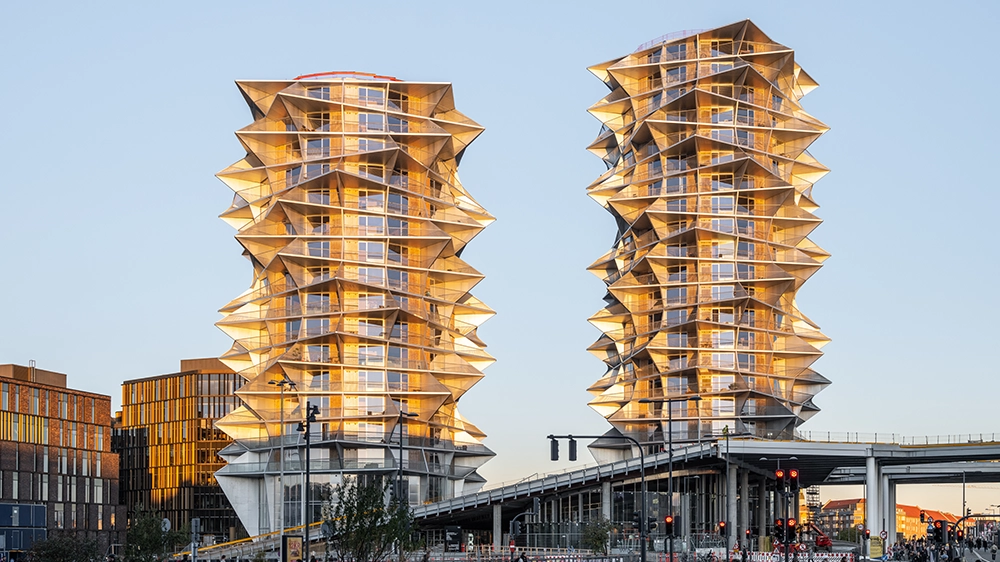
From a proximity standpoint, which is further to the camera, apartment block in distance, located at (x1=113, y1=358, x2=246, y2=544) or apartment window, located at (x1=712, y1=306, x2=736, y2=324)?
apartment block in distance, located at (x1=113, y1=358, x2=246, y2=544)

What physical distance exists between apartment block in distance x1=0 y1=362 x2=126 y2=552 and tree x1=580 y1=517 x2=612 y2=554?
141 feet

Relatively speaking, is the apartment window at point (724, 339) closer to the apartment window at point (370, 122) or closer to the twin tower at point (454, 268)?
the twin tower at point (454, 268)

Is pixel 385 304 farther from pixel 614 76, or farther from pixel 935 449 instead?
pixel 935 449

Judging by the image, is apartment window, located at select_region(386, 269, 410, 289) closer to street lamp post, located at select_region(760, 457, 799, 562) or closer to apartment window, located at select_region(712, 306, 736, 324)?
apartment window, located at select_region(712, 306, 736, 324)

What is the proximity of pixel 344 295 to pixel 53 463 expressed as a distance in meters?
36.0

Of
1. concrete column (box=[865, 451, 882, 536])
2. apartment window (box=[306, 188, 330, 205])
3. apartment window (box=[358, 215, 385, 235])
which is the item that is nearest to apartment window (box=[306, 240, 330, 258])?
apartment window (box=[358, 215, 385, 235])

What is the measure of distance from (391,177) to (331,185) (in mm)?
5109

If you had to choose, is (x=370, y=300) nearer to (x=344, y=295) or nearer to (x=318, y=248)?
(x=344, y=295)

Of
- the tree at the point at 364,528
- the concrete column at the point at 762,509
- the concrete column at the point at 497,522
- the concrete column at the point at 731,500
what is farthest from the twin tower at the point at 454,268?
the tree at the point at 364,528

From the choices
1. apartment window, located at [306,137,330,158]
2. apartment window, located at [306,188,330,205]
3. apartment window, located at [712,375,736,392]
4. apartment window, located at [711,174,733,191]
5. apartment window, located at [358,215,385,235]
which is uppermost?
apartment window, located at [306,137,330,158]

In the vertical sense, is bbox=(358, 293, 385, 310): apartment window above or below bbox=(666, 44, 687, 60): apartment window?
below

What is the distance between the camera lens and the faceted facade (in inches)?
4673

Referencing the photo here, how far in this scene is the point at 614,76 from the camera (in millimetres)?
127438

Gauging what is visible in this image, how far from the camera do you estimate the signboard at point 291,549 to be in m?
57.8
